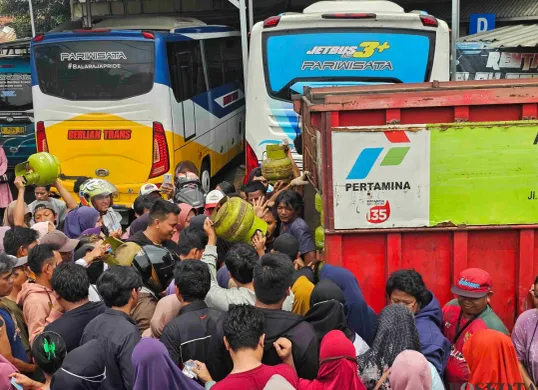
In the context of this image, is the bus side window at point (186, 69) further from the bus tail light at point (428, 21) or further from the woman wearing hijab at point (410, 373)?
the woman wearing hijab at point (410, 373)

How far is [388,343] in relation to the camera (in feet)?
14.0

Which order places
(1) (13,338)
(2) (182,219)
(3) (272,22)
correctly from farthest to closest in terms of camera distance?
(3) (272,22), (2) (182,219), (1) (13,338)

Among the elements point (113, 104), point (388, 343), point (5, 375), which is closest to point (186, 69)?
point (113, 104)

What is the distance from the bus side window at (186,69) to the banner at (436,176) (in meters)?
6.25

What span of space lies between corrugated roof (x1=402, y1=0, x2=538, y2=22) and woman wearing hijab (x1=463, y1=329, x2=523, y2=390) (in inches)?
535

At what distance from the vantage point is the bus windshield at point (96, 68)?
35.2 feet

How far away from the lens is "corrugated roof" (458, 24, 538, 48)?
39.0 ft

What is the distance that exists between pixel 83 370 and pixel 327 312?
1369mm

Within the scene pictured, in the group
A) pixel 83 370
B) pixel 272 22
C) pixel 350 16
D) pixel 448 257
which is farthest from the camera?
pixel 272 22

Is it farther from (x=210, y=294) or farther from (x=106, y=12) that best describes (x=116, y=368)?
(x=106, y=12)

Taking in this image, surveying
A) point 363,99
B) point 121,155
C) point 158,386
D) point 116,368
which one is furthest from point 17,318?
point 121,155

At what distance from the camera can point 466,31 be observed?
56.1ft

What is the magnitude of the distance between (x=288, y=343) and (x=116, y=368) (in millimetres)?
975

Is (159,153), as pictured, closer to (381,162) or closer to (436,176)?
(381,162)
